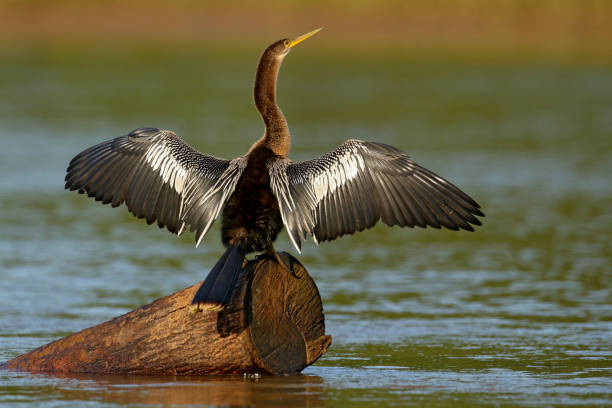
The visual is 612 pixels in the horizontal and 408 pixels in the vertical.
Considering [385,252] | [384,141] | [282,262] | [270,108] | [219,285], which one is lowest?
[219,285]

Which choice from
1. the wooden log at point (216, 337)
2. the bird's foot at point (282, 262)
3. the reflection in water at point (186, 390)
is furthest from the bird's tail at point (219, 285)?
the reflection in water at point (186, 390)

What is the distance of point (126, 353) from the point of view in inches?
288

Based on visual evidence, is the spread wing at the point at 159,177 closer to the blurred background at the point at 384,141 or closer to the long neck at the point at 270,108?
the long neck at the point at 270,108

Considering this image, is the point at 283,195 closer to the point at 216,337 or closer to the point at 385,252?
the point at 216,337

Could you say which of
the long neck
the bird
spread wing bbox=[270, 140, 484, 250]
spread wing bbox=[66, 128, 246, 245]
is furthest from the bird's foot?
the long neck

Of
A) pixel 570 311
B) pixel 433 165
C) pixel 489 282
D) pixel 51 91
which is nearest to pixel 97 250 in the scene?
pixel 489 282

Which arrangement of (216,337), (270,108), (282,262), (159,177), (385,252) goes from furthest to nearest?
(385,252)
(270,108)
(159,177)
(282,262)
(216,337)

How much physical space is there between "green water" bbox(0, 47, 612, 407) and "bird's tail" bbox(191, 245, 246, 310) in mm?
527

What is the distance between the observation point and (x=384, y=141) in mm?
19172

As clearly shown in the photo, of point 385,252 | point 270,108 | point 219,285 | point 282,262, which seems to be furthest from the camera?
point 385,252

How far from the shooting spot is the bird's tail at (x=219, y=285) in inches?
269

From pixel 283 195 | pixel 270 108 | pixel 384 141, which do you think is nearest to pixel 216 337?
pixel 283 195

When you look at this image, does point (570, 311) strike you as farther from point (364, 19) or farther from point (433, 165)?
point (364, 19)

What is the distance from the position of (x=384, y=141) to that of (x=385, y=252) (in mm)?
6528
